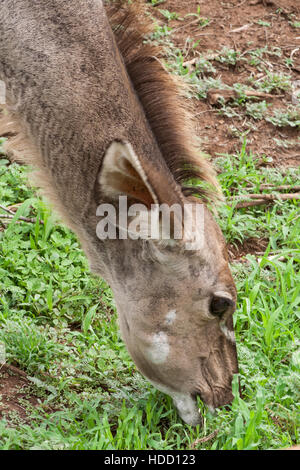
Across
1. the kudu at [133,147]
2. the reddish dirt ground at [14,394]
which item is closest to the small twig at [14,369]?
the reddish dirt ground at [14,394]

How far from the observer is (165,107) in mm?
4180

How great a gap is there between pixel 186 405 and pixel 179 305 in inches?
25.1

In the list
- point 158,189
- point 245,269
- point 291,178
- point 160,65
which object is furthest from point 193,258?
point 291,178

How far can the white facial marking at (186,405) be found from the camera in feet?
14.0

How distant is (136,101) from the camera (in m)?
4.13

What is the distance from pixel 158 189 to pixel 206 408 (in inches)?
55.1

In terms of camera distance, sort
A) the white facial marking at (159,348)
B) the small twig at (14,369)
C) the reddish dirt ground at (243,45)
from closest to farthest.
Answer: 1. the white facial marking at (159,348)
2. the small twig at (14,369)
3. the reddish dirt ground at (243,45)

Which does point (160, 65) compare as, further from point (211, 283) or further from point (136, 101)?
point (211, 283)

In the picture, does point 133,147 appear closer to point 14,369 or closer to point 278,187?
point 14,369

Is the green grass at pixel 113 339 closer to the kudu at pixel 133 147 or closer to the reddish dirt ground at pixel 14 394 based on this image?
the reddish dirt ground at pixel 14 394

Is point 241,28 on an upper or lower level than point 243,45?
upper

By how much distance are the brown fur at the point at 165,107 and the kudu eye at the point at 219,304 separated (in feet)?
1.89

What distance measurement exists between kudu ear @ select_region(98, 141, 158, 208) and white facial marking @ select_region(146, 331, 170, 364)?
2.63 feet

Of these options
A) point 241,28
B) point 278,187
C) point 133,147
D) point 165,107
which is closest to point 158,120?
point 165,107
